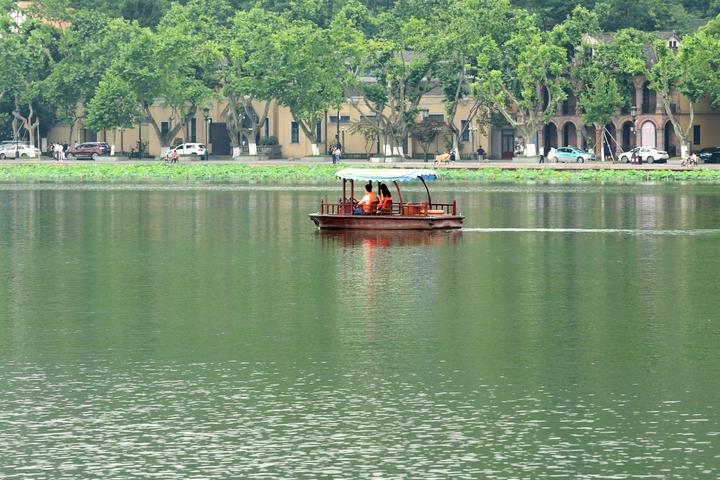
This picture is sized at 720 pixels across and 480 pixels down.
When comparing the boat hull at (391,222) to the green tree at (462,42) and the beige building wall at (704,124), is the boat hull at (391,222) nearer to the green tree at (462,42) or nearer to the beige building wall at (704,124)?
the green tree at (462,42)

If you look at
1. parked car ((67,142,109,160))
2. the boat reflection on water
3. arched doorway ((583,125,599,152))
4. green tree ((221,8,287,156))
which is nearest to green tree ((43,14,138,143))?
→ parked car ((67,142,109,160))

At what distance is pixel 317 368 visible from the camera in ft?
76.1

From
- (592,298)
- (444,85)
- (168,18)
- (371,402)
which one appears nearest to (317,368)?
(371,402)

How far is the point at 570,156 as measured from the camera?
124 metres

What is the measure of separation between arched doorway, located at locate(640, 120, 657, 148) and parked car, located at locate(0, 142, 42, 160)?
174ft

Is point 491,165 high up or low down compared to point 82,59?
down

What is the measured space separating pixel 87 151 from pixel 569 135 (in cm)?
4186

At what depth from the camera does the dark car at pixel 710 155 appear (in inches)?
4759

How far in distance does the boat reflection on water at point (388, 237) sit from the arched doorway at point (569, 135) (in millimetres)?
83004

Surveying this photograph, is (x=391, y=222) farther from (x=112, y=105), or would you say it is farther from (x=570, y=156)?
(x=112, y=105)

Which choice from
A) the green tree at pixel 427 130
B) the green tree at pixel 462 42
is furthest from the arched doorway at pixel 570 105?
the green tree at pixel 427 130

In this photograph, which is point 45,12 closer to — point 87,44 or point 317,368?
point 87,44

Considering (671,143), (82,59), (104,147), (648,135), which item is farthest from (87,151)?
(671,143)

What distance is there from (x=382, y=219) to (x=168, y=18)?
291 ft
